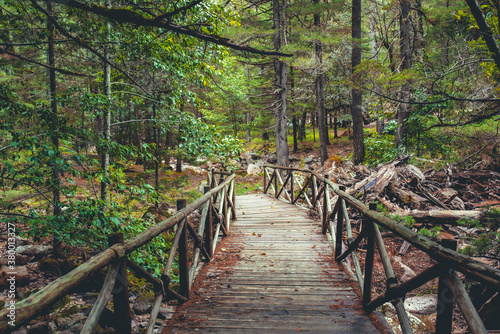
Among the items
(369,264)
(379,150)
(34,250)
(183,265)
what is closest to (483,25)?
(369,264)

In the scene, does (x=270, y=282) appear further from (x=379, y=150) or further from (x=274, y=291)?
(x=379, y=150)

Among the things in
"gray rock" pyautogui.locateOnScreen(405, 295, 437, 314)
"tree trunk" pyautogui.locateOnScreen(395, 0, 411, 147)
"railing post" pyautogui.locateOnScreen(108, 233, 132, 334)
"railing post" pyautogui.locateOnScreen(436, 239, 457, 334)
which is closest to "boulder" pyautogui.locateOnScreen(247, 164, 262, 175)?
"tree trunk" pyautogui.locateOnScreen(395, 0, 411, 147)

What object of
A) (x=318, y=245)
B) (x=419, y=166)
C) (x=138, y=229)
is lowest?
(x=318, y=245)

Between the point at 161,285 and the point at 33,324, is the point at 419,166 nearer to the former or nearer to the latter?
the point at 161,285

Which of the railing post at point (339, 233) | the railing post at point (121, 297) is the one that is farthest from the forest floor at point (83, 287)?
the railing post at point (339, 233)

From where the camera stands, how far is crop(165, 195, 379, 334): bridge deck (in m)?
2.64

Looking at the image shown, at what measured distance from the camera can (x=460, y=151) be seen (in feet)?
30.3

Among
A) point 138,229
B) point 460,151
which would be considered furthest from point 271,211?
point 460,151

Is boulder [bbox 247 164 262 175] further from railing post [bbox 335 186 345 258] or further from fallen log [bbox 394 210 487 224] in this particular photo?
railing post [bbox 335 186 345 258]

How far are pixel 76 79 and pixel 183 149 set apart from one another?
29.8 ft

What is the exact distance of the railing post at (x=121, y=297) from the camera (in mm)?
1945

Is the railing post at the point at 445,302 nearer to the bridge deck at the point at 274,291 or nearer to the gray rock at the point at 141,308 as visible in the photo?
the bridge deck at the point at 274,291

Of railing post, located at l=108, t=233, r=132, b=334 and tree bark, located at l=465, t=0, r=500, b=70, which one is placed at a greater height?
tree bark, located at l=465, t=0, r=500, b=70

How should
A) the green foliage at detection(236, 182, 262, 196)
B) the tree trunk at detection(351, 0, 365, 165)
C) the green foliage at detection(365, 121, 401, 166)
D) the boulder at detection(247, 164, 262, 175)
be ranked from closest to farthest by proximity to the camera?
the tree trunk at detection(351, 0, 365, 165), the green foliage at detection(365, 121, 401, 166), the green foliage at detection(236, 182, 262, 196), the boulder at detection(247, 164, 262, 175)
